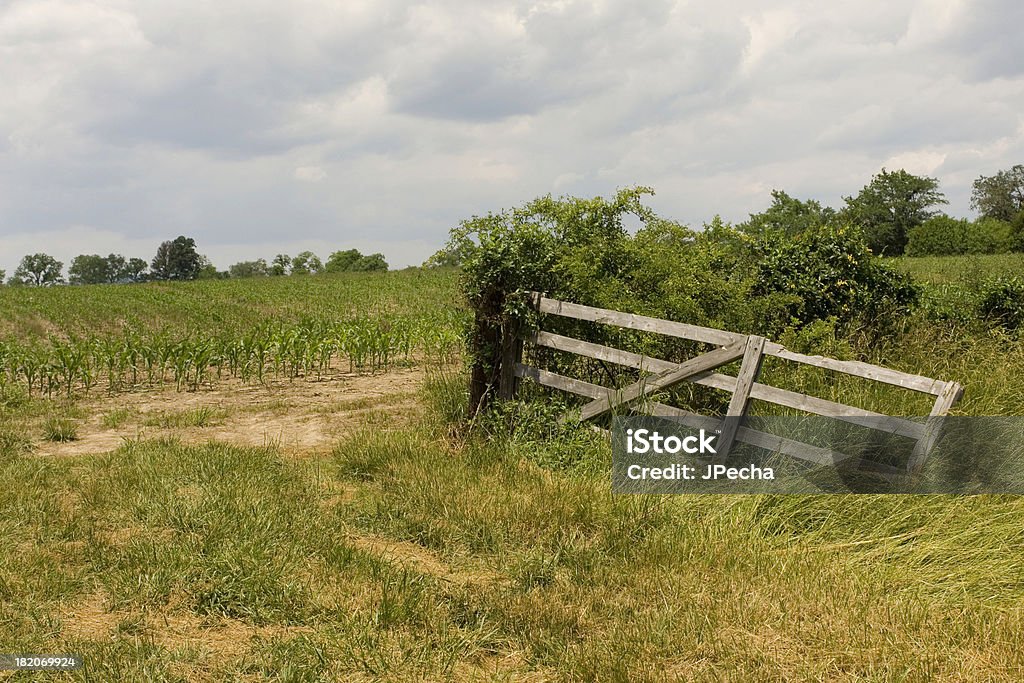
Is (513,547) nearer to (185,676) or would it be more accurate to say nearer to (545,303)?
(185,676)

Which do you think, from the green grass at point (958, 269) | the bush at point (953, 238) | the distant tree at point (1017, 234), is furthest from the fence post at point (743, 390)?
the distant tree at point (1017, 234)

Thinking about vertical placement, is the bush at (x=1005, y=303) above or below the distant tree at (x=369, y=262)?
below

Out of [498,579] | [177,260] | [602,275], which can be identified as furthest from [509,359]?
[177,260]

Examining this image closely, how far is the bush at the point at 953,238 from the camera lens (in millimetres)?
74062

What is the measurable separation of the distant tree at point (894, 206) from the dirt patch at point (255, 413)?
86166 mm

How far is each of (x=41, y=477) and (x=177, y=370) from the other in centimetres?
735

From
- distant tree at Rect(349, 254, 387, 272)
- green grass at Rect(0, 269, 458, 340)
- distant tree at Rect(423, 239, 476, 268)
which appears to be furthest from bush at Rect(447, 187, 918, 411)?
distant tree at Rect(349, 254, 387, 272)

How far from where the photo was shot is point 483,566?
549cm

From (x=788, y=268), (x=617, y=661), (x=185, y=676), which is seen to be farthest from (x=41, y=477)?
(x=788, y=268)

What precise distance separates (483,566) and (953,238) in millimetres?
82521

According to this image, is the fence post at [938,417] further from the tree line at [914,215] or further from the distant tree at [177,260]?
the distant tree at [177,260]

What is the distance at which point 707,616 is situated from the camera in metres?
4.50

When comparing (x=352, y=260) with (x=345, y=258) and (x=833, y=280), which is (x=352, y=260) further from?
(x=833, y=280)

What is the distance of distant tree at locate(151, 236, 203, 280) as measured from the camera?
14225 centimetres
